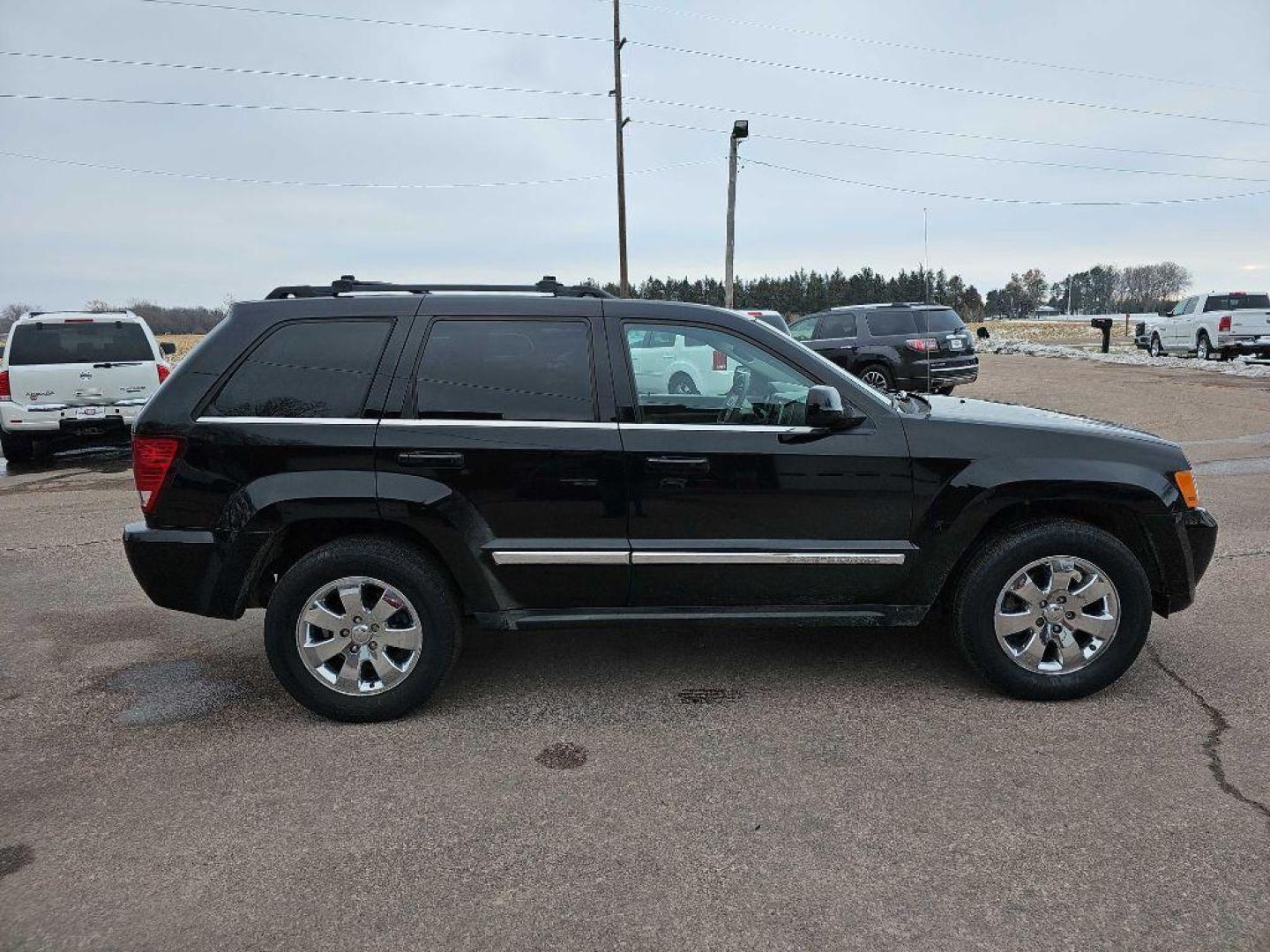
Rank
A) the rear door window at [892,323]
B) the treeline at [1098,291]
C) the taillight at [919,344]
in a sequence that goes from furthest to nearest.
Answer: the treeline at [1098,291] → the rear door window at [892,323] → the taillight at [919,344]

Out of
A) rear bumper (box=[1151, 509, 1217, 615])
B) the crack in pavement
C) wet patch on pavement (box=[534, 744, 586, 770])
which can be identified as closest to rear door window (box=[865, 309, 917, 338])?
the crack in pavement

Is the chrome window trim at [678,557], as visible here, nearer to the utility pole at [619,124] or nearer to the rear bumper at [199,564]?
the rear bumper at [199,564]

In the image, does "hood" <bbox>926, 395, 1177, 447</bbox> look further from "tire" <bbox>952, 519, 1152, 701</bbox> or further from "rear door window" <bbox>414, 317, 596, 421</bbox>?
"rear door window" <bbox>414, 317, 596, 421</bbox>

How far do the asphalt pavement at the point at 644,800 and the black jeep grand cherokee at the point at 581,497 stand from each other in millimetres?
377

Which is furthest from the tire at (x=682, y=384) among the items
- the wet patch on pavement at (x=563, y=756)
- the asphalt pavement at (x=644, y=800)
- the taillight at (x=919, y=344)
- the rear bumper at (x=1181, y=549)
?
the taillight at (x=919, y=344)

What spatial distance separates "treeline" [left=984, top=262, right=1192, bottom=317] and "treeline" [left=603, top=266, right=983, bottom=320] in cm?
1762

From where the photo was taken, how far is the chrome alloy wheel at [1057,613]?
3.71 meters

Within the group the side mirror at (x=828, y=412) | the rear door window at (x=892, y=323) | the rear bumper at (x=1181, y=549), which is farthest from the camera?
the rear door window at (x=892, y=323)

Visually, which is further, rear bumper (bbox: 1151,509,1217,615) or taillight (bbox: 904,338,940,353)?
taillight (bbox: 904,338,940,353)

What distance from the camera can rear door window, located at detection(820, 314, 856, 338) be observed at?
49.4 feet

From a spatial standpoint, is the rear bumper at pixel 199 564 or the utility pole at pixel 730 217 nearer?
the rear bumper at pixel 199 564

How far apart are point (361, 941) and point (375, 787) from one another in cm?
85

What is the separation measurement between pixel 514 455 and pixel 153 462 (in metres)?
1.48

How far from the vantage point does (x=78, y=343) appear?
439 inches
